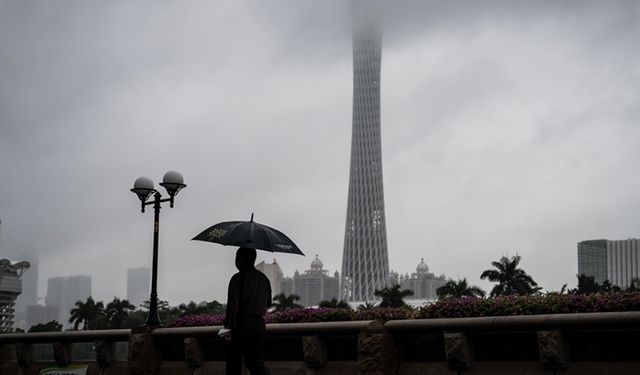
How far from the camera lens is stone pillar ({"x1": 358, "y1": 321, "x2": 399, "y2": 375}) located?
12.6 meters

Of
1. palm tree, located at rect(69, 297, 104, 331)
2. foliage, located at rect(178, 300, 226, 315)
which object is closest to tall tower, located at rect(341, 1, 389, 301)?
foliage, located at rect(178, 300, 226, 315)

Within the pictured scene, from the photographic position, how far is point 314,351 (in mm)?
13766

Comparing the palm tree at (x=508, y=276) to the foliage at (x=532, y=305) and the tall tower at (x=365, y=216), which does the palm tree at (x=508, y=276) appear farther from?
the foliage at (x=532, y=305)

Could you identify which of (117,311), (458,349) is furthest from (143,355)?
(117,311)

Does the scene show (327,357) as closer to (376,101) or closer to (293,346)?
(293,346)

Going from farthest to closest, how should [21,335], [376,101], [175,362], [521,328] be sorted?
[376,101]
[21,335]
[175,362]
[521,328]

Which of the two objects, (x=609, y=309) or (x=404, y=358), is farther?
(x=404, y=358)

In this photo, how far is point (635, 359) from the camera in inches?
420

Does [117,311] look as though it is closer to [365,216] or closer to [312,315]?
[365,216]

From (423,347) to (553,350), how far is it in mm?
2192

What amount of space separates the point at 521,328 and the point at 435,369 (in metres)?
1.58

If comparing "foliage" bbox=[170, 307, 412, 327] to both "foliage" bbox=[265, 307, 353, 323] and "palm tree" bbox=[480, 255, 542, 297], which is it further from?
"palm tree" bbox=[480, 255, 542, 297]

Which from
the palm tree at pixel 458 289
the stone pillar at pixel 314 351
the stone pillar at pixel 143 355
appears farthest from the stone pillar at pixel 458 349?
Answer: the palm tree at pixel 458 289

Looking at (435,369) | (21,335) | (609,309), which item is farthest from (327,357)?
(21,335)
